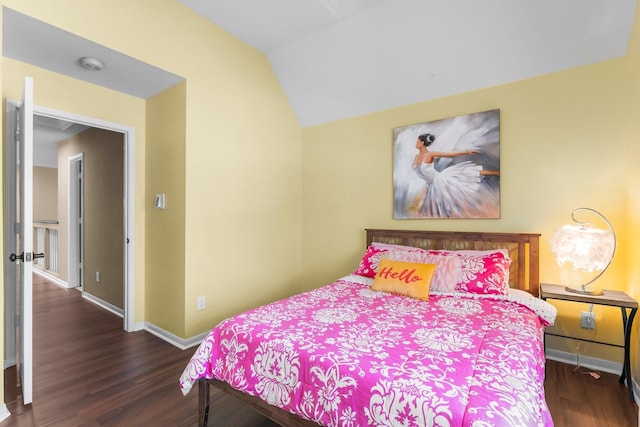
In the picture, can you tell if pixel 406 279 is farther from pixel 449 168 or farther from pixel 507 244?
pixel 449 168

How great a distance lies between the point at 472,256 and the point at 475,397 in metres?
1.69

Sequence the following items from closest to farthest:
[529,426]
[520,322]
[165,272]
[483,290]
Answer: [529,426] < [520,322] < [483,290] < [165,272]

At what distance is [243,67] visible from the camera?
123 inches

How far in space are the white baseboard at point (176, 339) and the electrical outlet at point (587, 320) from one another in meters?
3.15

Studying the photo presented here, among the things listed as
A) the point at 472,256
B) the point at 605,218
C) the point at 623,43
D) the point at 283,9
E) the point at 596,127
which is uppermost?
the point at 283,9

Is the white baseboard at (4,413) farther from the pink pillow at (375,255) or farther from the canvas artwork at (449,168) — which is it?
the canvas artwork at (449,168)

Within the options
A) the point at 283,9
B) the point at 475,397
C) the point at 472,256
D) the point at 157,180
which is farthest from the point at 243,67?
the point at 475,397

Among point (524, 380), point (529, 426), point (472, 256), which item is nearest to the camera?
point (529, 426)

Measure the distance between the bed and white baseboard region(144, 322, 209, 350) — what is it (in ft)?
3.61

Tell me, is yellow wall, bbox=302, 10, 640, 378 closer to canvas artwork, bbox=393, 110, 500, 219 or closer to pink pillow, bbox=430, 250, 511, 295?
canvas artwork, bbox=393, 110, 500, 219

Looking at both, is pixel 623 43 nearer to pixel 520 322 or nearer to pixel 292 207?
pixel 520 322

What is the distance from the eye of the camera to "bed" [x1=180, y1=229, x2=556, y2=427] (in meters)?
1.07

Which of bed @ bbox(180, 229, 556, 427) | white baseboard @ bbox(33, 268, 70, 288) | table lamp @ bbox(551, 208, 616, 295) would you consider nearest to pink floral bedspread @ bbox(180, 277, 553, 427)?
bed @ bbox(180, 229, 556, 427)

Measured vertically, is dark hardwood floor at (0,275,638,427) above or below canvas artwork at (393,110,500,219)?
below
